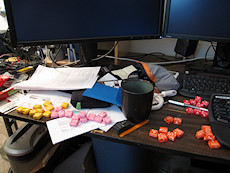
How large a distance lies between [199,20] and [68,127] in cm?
67

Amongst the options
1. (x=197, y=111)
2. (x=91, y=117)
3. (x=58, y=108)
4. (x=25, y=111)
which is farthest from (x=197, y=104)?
(x=25, y=111)

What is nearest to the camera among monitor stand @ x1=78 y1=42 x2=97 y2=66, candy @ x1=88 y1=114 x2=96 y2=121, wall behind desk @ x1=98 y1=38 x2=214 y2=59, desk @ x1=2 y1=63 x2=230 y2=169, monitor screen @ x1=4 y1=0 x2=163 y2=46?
desk @ x1=2 y1=63 x2=230 y2=169

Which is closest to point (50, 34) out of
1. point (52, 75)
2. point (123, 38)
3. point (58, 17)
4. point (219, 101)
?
point (58, 17)

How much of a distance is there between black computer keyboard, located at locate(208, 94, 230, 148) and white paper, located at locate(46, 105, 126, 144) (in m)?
0.26

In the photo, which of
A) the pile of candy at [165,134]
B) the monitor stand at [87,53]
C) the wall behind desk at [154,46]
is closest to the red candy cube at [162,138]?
the pile of candy at [165,134]

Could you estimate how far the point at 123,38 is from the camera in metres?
0.74

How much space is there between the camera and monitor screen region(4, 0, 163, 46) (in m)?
0.62

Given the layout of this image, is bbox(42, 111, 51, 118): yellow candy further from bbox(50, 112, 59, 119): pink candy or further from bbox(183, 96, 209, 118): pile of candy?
bbox(183, 96, 209, 118): pile of candy

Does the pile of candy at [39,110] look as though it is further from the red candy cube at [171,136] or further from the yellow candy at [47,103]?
the red candy cube at [171,136]

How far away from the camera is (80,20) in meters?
0.67

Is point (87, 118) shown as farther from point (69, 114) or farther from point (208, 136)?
point (208, 136)

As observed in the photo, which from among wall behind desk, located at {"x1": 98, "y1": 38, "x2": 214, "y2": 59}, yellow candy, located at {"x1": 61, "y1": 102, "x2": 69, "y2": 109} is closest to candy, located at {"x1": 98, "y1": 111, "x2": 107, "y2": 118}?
yellow candy, located at {"x1": 61, "y1": 102, "x2": 69, "y2": 109}

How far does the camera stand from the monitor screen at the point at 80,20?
620 mm

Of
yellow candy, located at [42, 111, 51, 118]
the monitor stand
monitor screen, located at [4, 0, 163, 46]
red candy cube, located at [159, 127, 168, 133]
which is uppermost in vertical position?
monitor screen, located at [4, 0, 163, 46]
